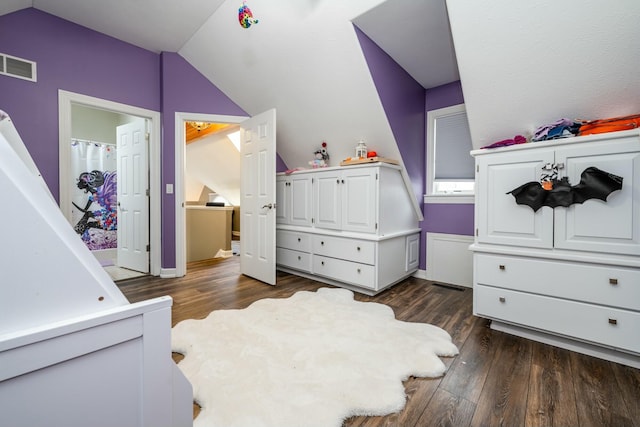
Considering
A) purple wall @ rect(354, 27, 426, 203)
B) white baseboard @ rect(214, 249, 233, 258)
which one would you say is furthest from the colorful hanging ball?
white baseboard @ rect(214, 249, 233, 258)

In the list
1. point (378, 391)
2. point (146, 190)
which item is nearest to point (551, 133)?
point (378, 391)

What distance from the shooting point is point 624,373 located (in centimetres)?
161

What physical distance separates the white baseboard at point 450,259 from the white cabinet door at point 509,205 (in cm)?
107

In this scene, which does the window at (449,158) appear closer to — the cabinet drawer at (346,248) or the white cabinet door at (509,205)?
the white cabinet door at (509,205)

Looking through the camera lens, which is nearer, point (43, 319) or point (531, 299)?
point (43, 319)

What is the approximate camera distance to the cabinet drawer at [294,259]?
349cm

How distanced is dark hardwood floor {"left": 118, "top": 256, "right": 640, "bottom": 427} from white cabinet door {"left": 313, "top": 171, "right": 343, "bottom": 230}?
1202 millimetres

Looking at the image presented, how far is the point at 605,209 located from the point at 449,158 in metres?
1.76

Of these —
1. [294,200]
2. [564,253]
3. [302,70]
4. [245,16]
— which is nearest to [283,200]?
[294,200]

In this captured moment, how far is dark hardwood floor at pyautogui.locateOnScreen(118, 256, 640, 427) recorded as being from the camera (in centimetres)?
128

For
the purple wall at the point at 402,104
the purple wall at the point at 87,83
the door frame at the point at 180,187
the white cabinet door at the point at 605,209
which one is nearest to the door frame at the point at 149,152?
the purple wall at the point at 87,83

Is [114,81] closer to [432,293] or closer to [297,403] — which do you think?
[297,403]

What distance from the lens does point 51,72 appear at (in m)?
2.71

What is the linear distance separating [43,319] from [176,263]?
323 cm
